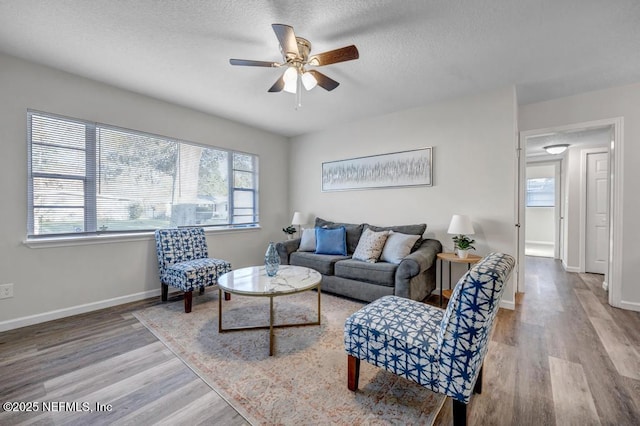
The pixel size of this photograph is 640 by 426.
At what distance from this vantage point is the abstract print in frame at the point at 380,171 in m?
3.72

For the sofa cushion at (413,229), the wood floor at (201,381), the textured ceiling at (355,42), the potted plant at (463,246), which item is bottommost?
the wood floor at (201,381)

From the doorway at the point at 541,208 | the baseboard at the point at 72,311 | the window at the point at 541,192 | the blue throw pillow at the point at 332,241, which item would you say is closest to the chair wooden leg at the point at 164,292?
the baseboard at the point at 72,311

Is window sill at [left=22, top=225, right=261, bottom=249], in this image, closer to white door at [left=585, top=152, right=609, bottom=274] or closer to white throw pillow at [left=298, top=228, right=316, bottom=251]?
white throw pillow at [left=298, top=228, right=316, bottom=251]

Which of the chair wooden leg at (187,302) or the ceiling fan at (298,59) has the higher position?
the ceiling fan at (298,59)

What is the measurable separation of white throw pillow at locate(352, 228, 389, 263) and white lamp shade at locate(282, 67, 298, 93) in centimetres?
204

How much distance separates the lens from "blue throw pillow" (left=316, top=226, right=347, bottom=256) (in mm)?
3867

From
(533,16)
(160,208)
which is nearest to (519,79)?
(533,16)

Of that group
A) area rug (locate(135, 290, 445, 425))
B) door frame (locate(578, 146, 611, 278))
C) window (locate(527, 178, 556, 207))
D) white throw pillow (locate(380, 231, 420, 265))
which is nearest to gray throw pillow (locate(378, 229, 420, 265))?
white throw pillow (locate(380, 231, 420, 265))

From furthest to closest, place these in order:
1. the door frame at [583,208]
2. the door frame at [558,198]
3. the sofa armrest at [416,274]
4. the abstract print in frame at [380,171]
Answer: the door frame at [558,198] → the door frame at [583,208] → the abstract print in frame at [380,171] → the sofa armrest at [416,274]

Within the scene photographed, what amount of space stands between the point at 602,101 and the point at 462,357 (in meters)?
3.84

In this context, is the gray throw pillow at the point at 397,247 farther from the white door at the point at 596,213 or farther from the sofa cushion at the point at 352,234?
the white door at the point at 596,213

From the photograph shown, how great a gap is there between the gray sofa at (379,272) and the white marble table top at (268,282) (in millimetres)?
740

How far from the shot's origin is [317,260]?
12.0ft

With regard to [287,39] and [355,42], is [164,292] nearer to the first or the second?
[287,39]
